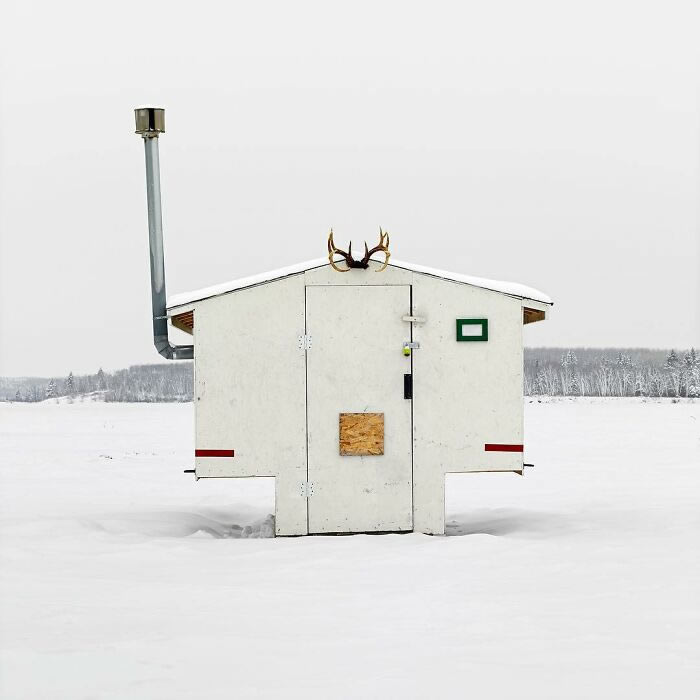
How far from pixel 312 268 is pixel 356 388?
1.00 m

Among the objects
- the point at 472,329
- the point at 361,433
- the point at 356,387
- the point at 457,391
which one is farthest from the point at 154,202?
the point at 457,391

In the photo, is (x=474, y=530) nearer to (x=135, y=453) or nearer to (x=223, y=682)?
(x=223, y=682)

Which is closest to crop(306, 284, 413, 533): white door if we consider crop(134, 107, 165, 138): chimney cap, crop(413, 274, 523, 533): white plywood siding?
crop(413, 274, 523, 533): white plywood siding

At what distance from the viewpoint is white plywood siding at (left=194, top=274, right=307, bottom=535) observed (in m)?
8.09

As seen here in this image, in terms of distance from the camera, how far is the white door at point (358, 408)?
8.10 m

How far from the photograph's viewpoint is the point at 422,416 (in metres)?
8.16

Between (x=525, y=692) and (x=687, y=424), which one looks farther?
(x=687, y=424)

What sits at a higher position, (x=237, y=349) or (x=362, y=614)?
(x=237, y=349)

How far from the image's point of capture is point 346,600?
19.6 ft

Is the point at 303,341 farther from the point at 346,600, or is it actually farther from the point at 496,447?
the point at 346,600

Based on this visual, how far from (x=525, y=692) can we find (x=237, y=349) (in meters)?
4.32

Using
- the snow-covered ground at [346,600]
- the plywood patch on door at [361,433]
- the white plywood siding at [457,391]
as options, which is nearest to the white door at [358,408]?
the plywood patch on door at [361,433]

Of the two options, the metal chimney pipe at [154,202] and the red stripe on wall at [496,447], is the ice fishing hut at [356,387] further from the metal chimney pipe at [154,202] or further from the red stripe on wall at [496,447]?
the metal chimney pipe at [154,202]

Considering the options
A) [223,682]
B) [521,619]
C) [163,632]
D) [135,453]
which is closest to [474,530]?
[521,619]
